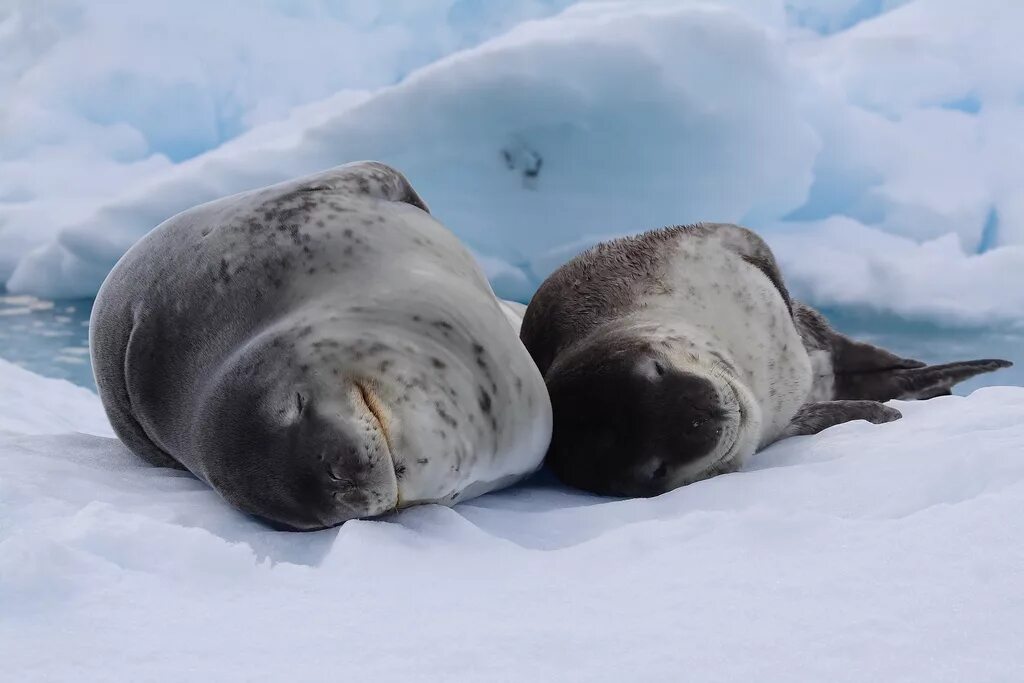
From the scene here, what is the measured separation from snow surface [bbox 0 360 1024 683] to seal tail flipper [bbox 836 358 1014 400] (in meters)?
1.38

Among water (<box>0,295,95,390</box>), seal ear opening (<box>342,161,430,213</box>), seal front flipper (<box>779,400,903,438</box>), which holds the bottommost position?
water (<box>0,295,95,390</box>)

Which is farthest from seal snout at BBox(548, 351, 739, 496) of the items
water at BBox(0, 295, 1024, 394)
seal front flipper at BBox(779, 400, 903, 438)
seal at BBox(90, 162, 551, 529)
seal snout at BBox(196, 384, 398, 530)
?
water at BBox(0, 295, 1024, 394)

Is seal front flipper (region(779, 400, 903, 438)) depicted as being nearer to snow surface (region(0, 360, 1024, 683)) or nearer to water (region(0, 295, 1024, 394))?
snow surface (region(0, 360, 1024, 683))

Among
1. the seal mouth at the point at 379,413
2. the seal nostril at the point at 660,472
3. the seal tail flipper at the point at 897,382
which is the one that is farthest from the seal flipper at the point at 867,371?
the seal mouth at the point at 379,413

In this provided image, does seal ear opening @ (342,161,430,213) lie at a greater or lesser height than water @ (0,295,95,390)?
greater

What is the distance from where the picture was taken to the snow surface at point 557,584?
90cm

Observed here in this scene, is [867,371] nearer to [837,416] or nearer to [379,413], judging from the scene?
[837,416]

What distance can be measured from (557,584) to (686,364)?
996mm

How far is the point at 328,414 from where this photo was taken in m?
1.42

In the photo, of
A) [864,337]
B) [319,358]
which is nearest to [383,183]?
[319,358]

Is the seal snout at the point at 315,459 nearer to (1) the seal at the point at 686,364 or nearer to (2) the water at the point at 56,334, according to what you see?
(1) the seal at the point at 686,364

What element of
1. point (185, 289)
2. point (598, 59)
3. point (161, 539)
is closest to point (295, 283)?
point (185, 289)

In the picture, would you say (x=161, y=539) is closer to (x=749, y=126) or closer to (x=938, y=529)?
(x=938, y=529)

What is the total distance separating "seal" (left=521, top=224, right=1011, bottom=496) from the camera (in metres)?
1.97
